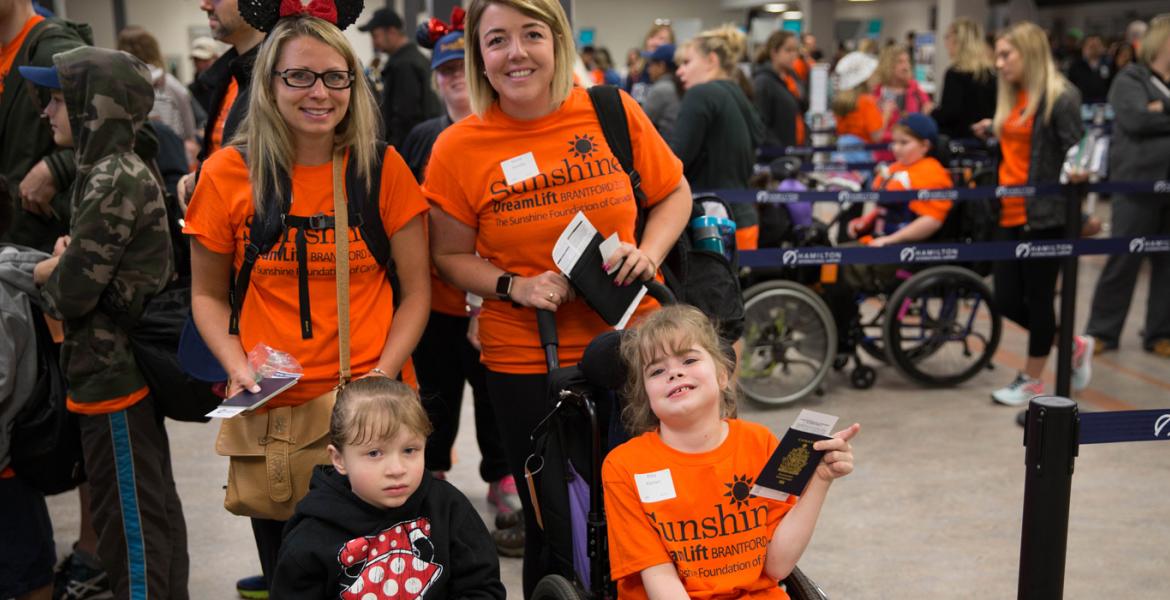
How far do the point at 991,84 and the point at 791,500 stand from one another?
7.23 m

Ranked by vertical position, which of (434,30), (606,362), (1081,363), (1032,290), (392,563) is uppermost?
(434,30)

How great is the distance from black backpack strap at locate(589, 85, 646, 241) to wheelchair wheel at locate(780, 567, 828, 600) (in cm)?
101

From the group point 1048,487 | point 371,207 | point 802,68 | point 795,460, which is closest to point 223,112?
point 371,207

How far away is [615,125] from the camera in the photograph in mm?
2643

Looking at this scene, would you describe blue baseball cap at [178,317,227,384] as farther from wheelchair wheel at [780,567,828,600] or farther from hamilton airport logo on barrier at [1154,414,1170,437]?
hamilton airport logo on barrier at [1154,414,1170,437]

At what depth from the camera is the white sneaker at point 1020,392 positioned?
5.49m

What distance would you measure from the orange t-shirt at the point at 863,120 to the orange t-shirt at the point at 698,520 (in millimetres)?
9288

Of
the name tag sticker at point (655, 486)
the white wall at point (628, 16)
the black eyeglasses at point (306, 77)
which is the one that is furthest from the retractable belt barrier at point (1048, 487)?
the white wall at point (628, 16)

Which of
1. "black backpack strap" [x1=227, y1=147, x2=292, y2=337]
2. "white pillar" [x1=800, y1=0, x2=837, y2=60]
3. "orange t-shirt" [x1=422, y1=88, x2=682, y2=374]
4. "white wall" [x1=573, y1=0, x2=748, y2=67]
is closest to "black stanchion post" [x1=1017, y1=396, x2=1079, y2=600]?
"orange t-shirt" [x1=422, y1=88, x2=682, y2=374]

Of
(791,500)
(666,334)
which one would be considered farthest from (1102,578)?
(666,334)

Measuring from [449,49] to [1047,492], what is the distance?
2385 millimetres

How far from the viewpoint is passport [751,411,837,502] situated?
192cm

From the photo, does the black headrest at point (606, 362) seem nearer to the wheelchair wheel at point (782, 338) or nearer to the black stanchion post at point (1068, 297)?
the wheelchair wheel at point (782, 338)

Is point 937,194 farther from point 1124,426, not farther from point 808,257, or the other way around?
point 1124,426
